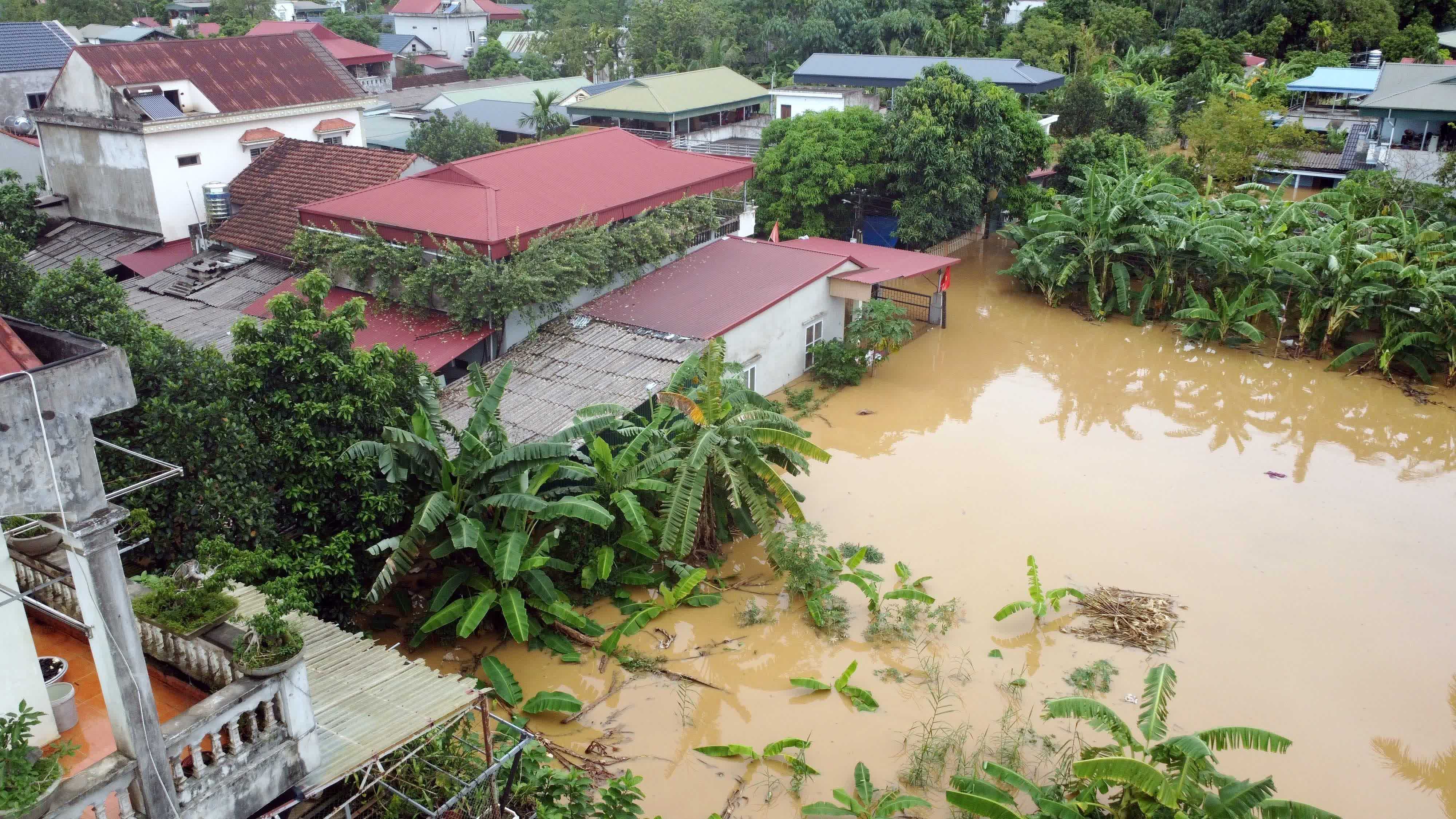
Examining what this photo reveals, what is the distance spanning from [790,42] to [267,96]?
86.0 ft

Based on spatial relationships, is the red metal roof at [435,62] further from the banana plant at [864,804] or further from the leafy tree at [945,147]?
the banana plant at [864,804]

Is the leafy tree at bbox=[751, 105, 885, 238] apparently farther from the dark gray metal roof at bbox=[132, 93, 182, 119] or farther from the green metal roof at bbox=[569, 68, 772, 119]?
the dark gray metal roof at bbox=[132, 93, 182, 119]

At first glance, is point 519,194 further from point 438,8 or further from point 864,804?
point 438,8

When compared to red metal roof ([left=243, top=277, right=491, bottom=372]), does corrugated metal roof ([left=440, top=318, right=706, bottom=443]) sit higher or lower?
lower

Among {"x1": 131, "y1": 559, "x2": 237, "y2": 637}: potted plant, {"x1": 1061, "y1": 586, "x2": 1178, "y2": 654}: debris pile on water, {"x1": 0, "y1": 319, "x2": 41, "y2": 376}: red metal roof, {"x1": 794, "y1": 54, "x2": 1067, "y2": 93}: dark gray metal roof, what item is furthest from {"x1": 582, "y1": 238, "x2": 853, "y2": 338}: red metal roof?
{"x1": 794, "y1": 54, "x2": 1067, "y2": 93}: dark gray metal roof

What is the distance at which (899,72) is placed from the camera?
32969 mm

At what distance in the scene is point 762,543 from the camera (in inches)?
460

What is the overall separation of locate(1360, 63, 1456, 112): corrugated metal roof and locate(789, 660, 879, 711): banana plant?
24.1 meters

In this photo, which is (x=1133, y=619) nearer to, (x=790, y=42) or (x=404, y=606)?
(x=404, y=606)

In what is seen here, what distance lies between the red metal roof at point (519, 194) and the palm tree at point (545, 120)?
1195 cm

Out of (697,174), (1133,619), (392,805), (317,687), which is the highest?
(697,174)

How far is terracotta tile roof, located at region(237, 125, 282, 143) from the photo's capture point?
18688mm

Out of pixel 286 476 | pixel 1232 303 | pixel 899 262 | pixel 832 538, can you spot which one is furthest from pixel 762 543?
pixel 1232 303

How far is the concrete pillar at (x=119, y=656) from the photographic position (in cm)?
466
